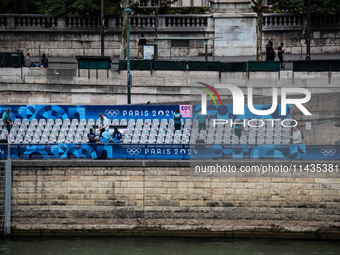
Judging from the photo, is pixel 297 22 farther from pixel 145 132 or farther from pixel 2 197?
pixel 2 197

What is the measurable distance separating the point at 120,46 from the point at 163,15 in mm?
2950

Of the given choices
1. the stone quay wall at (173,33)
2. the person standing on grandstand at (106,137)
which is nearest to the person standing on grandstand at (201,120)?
the person standing on grandstand at (106,137)

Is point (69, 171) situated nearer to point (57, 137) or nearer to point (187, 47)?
point (57, 137)

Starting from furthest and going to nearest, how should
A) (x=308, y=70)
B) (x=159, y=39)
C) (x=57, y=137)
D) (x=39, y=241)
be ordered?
(x=159, y=39)
(x=308, y=70)
(x=57, y=137)
(x=39, y=241)

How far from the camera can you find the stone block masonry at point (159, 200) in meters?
35.4

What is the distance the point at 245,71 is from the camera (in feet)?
145

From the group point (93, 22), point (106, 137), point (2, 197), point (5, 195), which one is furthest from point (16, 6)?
point (5, 195)

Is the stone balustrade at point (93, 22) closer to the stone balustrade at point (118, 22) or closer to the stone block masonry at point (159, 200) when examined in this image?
the stone balustrade at point (118, 22)

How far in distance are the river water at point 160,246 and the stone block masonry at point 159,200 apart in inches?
15.5

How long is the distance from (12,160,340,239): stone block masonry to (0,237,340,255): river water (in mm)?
394

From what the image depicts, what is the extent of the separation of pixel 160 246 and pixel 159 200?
1986mm

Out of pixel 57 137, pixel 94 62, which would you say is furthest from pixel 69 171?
pixel 94 62

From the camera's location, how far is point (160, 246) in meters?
34.8

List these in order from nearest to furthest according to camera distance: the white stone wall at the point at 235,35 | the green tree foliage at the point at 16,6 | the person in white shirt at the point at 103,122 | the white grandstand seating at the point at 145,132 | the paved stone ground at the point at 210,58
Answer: the white grandstand seating at the point at 145,132 < the person in white shirt at the point at 103,122 < the paved stone ground at the point at 210,58 < the white stone wall at the point at 235,35 < the green tree foliage at the point at 16,6
